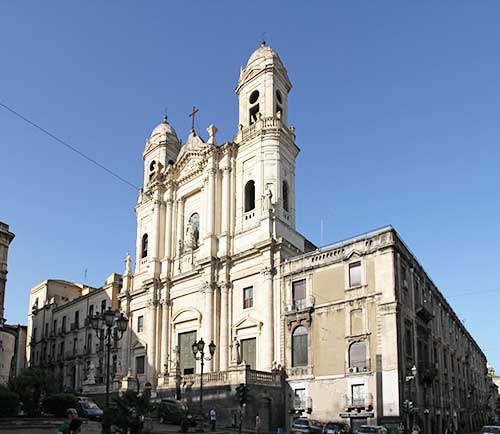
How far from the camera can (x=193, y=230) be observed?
47.2 metres

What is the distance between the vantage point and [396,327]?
3130cm

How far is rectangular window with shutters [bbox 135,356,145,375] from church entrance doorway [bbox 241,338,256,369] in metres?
11.8

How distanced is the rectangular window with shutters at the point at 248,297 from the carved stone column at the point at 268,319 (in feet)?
5.68

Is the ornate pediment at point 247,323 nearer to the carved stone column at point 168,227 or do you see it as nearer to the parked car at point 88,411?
the carved stone column at point 168,227

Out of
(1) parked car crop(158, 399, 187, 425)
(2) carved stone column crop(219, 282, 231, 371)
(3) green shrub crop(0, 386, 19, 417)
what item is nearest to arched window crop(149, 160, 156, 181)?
(2) carved stone column crop(219, 282, 231, 371)

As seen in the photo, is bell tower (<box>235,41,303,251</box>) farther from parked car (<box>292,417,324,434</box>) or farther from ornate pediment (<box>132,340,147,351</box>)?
ornate pediment (<box>132,340,147,351</box>)

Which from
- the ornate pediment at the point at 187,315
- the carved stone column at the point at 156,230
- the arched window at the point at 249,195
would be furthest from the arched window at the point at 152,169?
the ornate pediment at the point at 187,315

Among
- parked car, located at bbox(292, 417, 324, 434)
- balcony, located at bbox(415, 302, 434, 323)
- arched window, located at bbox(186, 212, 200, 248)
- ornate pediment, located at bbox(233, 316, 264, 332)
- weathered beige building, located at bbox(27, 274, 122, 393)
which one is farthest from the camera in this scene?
weathered beige building, located at bbox(27, 274, 122, 393)

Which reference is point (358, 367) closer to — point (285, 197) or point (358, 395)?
point (358, 395)

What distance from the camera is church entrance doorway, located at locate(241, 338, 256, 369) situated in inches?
1522

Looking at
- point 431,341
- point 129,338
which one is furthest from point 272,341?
point 129,338

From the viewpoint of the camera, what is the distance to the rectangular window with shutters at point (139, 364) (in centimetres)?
4743

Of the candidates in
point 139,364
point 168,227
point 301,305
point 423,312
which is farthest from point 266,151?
point 139,364

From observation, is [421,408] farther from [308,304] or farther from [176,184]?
[176,184]
